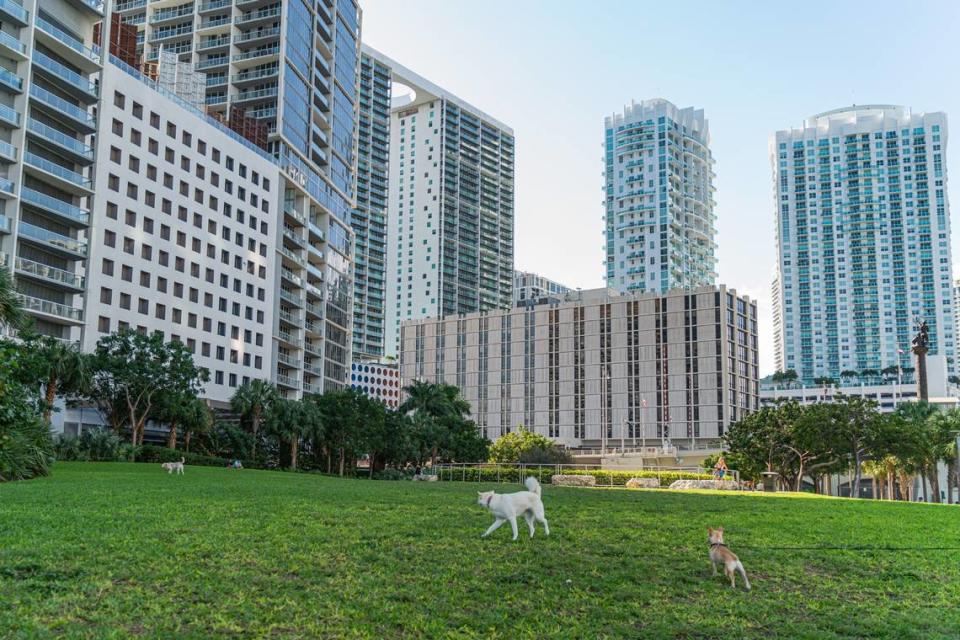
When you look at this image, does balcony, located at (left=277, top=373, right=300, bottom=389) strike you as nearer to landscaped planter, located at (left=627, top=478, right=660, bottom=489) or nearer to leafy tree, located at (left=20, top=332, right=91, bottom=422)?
leafy tree, located at (left=20, top=332, right=91, bottom=422)

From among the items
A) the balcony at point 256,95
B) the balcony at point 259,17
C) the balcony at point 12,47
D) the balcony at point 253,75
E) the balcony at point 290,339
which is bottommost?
the balcony at point 290,339

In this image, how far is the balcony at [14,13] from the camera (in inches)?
2576

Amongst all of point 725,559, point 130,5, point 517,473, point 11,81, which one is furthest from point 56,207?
point 725,559

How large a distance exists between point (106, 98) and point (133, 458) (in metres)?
35.6

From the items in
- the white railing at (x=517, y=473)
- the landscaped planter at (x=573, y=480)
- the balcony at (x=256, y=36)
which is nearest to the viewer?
the landscaped planter at (x=573, y=480)

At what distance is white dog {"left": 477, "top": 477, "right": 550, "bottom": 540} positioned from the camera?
43.8 ft

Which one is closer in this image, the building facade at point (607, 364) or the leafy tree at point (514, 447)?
the leafy tree at point (514, 447)

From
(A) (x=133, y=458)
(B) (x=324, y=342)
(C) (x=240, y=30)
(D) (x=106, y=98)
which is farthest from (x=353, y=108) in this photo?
(A) (x=133, y=458)

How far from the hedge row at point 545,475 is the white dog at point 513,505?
48.8 meters

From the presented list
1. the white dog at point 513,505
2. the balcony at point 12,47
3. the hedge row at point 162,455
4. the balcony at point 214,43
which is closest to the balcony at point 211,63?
the balcony at point 214,43

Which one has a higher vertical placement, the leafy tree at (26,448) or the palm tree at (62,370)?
the palm tree at (62,370)

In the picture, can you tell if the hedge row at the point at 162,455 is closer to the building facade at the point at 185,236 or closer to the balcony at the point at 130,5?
the building facade at the point at 185,236

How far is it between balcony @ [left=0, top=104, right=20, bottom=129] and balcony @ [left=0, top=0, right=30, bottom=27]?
6801 millimetres

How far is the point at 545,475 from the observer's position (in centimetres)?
6825
